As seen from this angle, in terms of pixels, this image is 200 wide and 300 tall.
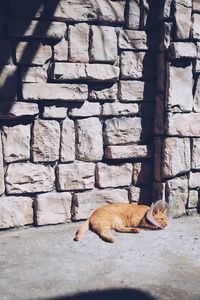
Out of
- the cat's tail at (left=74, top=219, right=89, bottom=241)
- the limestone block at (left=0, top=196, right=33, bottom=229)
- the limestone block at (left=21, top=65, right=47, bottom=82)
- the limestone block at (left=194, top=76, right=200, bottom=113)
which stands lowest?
the cat's tail at (left=74, top=219, right=89, bottom=241)

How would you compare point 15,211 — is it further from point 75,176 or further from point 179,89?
point 179,89

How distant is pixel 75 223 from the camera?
14.3 ft

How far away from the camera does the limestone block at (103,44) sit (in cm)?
418

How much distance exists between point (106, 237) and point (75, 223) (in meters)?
0.64

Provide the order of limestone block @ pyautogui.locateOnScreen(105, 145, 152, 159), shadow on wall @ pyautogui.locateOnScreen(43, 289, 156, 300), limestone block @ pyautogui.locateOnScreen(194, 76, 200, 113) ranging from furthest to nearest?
1. limestone block @ pyautogui.locateOnScreen(194, 76, 200, 113)
2. limestone block @ pyautogui.locateOnScreen(105, 145, 152, 159)
3. shadow on wall @ pyautogui.locateOnScreen(43, 289, 156, 300)

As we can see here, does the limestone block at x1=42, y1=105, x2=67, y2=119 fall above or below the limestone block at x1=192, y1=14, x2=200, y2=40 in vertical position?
below

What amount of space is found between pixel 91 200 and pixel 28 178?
0.79 meters

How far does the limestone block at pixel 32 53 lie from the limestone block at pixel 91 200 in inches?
61.2

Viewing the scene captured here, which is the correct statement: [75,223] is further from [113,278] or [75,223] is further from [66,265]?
[113,278]

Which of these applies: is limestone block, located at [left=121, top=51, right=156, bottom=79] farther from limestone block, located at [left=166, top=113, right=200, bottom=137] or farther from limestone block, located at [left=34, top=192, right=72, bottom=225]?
limestone block, located at [left=34, top=192, right=72, bottom=225]

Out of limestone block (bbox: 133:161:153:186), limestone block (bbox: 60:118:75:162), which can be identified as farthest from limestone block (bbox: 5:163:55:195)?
limestone block (bbox: 133:161:153:186)

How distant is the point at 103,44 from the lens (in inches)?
166

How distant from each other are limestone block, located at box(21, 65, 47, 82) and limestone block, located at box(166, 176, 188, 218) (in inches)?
73.8

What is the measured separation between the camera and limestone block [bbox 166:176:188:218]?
4.45 metres
